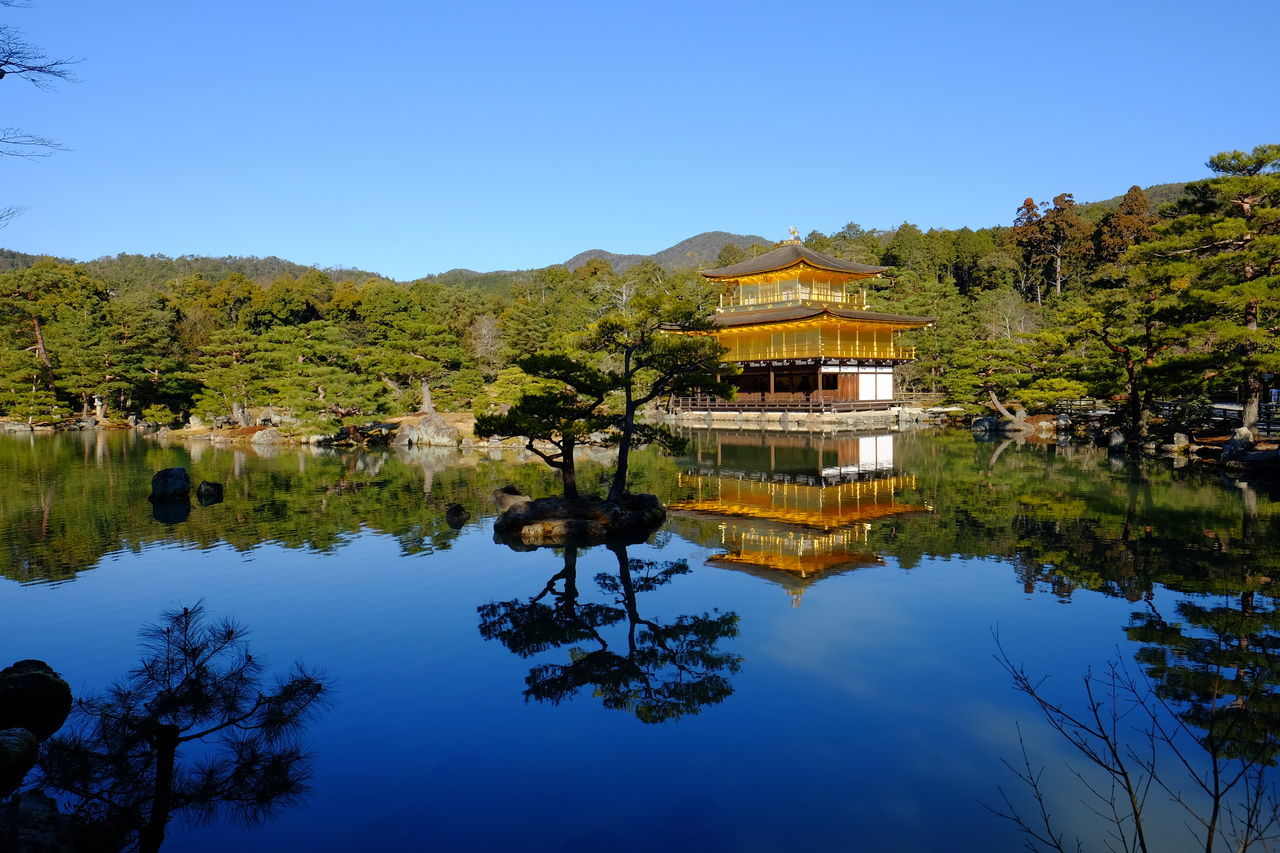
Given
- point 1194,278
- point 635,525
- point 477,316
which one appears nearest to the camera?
point 635,525

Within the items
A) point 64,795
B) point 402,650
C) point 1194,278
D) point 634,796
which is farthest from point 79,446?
point 1194,278

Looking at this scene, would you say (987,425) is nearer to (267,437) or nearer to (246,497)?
(246,497)

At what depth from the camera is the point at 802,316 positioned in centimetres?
3669

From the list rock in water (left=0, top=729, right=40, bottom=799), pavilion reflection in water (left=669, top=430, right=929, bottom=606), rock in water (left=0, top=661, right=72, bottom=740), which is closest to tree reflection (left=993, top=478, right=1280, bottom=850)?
pavilion reflection in water (left=669, top=430, right=929, bottom=606)

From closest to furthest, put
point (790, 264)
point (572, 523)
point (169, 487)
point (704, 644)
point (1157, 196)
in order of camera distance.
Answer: point (704, 644), point (572, 523), point (169, 487), point (790, 264), point (1157, 196)

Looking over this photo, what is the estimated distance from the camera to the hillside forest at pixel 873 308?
21.7 meters

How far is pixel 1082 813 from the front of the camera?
5.32m

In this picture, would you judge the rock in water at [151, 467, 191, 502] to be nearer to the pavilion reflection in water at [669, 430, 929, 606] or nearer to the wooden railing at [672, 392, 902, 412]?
the pavilion reflection in water at [669, 430, 929, 606]

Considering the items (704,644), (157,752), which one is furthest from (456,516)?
(157,752)

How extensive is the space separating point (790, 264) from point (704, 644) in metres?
33.8

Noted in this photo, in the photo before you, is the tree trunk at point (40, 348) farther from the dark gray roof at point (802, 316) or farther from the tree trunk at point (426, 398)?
the dark gray roof at point (802, 316)

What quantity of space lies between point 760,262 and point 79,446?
32563mm

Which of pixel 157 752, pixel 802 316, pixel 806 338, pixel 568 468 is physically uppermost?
pixel 802 316

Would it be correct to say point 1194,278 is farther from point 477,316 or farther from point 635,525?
point 477,316
